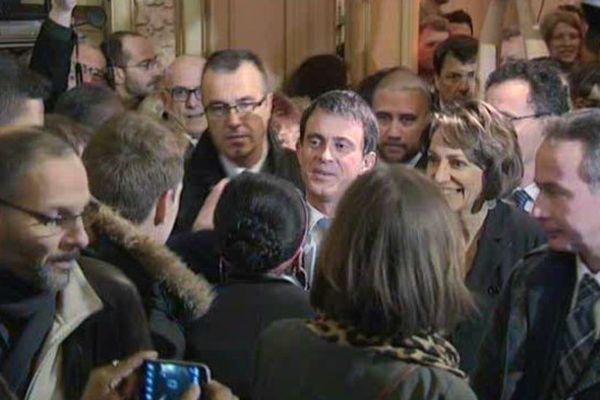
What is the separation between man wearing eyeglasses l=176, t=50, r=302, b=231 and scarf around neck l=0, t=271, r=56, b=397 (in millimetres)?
1310

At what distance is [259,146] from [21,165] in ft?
4.67

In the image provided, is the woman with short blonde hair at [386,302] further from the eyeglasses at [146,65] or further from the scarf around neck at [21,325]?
the eyeglasses at [146,65]

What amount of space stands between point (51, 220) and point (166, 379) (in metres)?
0.41

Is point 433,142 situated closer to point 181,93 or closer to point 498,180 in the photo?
point 498,180

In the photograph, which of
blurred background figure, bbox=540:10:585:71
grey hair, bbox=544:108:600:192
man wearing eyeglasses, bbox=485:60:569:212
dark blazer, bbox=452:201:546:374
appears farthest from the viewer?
blurred background figure, bbox=540:10:585:71

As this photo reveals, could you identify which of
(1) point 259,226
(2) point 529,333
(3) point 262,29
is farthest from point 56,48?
(2) point 529,333

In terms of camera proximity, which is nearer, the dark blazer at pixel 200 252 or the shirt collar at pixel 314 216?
the dark blazer at pixel 200 252

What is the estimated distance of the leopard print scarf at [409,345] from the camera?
159 cm

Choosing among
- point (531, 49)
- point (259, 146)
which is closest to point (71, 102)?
point (259, 146)

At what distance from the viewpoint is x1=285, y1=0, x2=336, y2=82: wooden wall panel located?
544cm

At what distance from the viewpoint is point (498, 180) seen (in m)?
2.68

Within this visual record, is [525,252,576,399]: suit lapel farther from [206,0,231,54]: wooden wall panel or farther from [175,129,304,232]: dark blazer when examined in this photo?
[206,0,231,54]: wooden wall panel

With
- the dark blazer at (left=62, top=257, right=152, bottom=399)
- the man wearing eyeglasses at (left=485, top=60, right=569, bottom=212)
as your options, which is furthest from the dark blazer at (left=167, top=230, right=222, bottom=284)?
the man wearing eyeglasses at (left=485, top=60, right=569, bottom=212)

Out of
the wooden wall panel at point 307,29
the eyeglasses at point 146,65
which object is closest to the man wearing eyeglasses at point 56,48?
the eyeglasses at point 146,65
